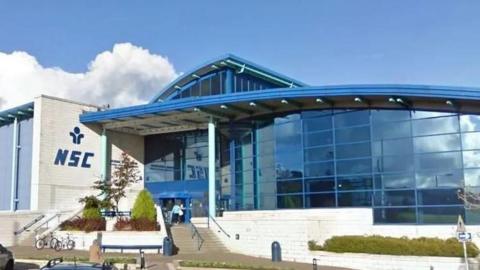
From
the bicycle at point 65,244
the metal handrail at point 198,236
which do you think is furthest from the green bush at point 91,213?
the metal handrail at point 198,236

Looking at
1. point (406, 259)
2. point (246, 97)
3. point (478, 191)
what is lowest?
point (406, 259)

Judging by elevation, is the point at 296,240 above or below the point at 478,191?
below

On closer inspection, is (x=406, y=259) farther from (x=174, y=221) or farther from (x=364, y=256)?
(x=174, y=221)

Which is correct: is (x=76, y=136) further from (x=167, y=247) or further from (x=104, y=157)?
(x=167, y=247)

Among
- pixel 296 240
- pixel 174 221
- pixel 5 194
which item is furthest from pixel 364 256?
pixel 5 194

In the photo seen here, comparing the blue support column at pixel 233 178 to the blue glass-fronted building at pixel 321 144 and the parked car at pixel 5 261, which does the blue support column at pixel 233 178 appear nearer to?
the blue glass-fronted building at pixel 321 144

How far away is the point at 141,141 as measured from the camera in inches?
1654

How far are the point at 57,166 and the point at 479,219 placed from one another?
24029 millimetres

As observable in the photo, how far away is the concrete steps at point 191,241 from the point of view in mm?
29106

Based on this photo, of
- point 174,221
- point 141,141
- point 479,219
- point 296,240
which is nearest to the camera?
point 479,219

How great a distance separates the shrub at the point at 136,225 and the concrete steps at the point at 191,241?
3.94 feet

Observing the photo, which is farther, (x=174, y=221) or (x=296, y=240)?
(x=174, y=221)

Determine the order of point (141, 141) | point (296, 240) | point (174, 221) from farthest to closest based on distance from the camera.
Result: point (141, 141), point (174, 221), point (296, 240)

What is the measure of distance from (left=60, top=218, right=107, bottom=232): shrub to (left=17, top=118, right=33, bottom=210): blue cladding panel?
4.23 m
